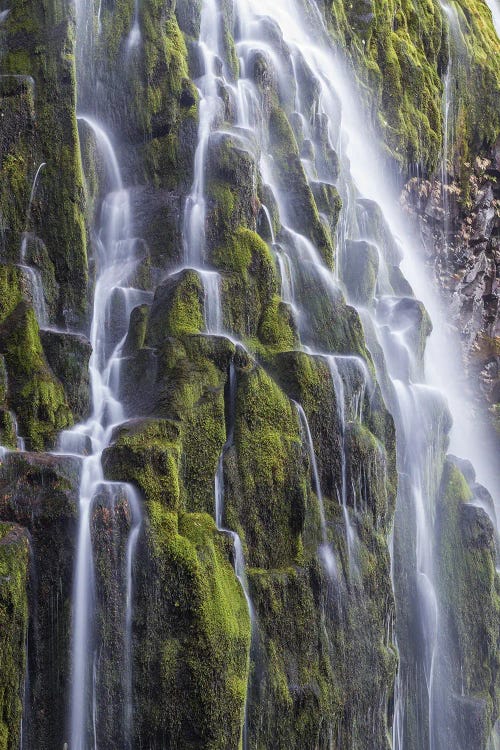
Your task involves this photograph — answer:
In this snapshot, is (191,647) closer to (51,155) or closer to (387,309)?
(51,155)

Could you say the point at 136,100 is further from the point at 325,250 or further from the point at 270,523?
the point at 270,523

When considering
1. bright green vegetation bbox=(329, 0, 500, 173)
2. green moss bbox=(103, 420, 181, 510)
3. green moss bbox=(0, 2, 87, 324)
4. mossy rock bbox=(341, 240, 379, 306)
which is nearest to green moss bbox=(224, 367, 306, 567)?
green moss bbox=(103, 420, 181, 510)

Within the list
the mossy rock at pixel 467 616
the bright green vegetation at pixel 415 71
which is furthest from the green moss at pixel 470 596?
the bright green vegetation at pixel 415 71

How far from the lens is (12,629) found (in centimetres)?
948

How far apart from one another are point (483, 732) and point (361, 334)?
855cm

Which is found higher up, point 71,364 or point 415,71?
point 415,71

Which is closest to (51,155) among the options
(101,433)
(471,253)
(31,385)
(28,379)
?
(28,379)

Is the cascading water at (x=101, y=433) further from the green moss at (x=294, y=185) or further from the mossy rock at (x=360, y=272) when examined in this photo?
the mossy rock at (x=360, y=272)

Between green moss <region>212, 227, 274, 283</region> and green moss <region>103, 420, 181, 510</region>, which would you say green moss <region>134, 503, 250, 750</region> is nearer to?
green moss <region>103, 420, 181, 510</region>

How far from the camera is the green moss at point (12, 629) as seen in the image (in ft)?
30.4

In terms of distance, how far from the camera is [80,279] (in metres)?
14.9

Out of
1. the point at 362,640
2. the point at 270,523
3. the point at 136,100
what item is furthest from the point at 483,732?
the point at 136,100

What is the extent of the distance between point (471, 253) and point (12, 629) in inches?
1111

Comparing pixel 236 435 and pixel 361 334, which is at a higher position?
pixel 361 334
